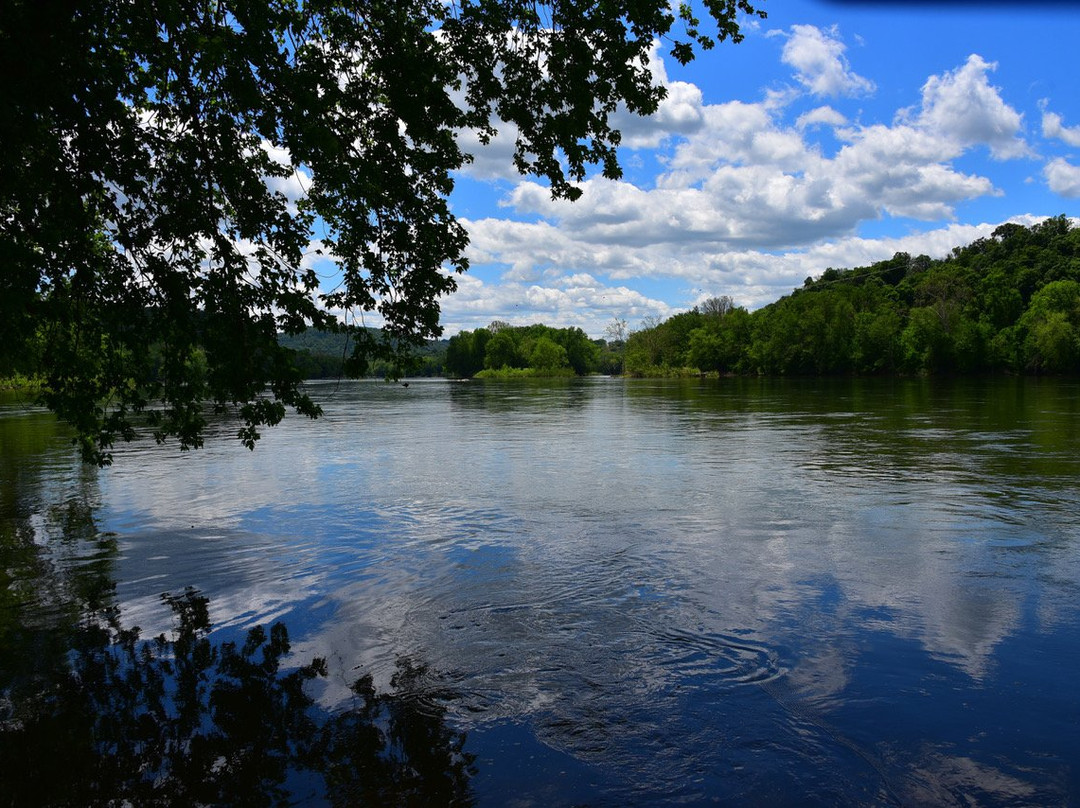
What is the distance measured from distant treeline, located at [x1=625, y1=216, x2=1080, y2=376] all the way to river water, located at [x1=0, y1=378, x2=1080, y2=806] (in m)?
109

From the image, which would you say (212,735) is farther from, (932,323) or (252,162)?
(932,323)

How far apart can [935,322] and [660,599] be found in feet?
419

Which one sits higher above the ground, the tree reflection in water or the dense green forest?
the dense green forest

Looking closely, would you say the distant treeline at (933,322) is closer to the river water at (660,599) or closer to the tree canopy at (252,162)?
the river water at (660,599)

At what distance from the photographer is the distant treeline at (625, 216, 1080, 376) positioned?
11019 cm

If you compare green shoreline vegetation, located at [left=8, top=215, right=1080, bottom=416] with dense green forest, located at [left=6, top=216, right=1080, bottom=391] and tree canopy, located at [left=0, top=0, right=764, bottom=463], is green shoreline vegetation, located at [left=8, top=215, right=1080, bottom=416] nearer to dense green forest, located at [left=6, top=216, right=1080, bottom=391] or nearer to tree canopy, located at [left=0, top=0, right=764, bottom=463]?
dense green forest, located at [left=6, top=216, right=1080, bottom=391]

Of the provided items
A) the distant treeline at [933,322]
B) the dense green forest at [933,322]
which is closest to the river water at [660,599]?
the dense green forest at [933,322]

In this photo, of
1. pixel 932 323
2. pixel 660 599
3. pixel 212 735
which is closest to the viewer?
pixel 212 735

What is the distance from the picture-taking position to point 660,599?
8.86 m

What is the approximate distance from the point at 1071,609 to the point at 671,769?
6.00 m

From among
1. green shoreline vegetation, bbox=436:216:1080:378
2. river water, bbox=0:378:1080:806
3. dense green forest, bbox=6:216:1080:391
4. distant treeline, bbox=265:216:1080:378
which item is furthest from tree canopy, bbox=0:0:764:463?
green shoreline vegetation, bbox=436:216:1080:378

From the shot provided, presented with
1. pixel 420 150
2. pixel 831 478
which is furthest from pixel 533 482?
pixel 420 150

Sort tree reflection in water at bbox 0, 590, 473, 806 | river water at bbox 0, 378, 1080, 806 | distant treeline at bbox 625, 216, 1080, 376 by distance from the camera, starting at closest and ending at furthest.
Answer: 1. tree reflection in water at bbox 0, 590, 473, 806
2. river water at bbox 0, 378, 1080, 806
3. distant treeline at bbox 625, 216, 1080, 376

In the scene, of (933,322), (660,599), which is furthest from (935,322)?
(660,599)
